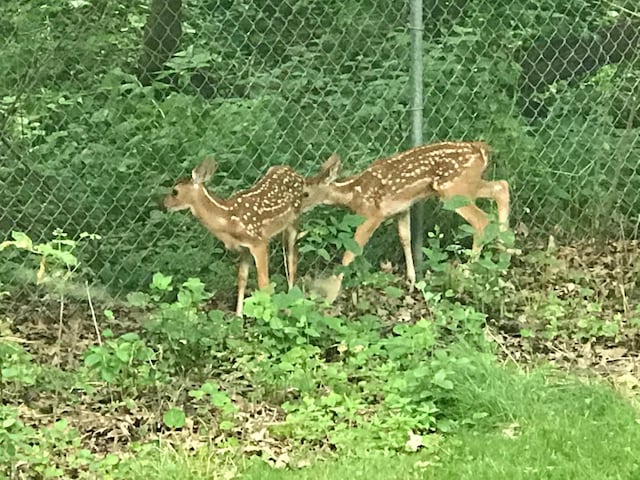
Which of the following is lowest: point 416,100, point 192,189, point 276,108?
point 192,189

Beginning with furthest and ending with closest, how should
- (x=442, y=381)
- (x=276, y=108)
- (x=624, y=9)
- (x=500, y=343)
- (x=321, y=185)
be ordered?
1. (x=624, y=9)
2. (x=276, y=108)
3. (x=321, y=185)
4. (x=500, y=343)
5. (x=442, y=381)

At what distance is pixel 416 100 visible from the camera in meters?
6.93

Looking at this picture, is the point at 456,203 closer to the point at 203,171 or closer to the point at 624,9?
the point at 203,171

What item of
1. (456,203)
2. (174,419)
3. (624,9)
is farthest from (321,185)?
(174,419)

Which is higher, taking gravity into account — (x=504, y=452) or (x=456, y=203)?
(x=456, y=203)

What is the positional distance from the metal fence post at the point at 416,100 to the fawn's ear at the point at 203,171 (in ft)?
4.07

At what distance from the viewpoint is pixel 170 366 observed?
5477 mm

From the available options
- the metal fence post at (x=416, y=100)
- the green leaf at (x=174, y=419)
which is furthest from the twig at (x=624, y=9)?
the green leaf at (x=174, y=419)

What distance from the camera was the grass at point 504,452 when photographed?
14.6 ft

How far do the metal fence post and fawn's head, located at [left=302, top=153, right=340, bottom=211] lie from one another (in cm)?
53

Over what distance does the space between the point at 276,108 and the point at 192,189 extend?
88 centimetres

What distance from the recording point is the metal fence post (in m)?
Result: 6.87

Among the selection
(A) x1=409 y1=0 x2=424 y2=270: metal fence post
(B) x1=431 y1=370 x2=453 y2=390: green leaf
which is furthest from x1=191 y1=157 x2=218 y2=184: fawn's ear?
(B) x1=431 y1=370 x2=453 y2=390: green leaf

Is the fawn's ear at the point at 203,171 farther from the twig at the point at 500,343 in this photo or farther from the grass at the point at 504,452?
the grass at the point at 504,452
